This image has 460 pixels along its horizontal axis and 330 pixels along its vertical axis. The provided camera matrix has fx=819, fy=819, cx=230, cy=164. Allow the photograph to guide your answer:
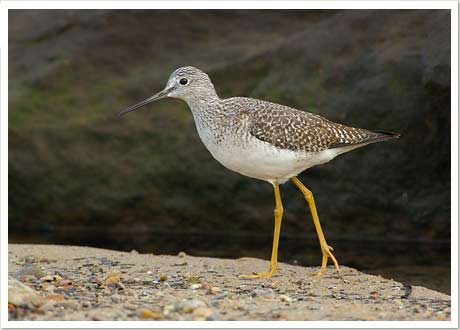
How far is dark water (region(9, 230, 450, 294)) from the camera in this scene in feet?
31.9

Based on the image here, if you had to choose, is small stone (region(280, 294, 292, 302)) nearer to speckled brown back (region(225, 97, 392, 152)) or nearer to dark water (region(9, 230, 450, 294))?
speckled brown back (region(225, 97, 392, 152))

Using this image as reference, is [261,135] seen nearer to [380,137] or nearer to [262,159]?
[262,159]

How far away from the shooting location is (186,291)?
23.1ft

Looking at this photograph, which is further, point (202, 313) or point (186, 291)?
point (186, 291)

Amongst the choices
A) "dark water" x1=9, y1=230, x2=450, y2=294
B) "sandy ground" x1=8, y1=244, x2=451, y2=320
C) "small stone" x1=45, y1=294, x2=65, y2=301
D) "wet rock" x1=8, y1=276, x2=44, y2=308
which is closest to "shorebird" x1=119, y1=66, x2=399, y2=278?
"sandy ground" x1=8, y1=244, x2=451, y2=320

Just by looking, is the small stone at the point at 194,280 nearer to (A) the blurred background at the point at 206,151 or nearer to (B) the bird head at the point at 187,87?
(B) the bird head at the point at 187,87

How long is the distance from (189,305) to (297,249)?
197 inches

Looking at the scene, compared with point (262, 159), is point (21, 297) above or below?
below

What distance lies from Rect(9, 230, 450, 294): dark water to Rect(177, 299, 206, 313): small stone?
3.73 meters

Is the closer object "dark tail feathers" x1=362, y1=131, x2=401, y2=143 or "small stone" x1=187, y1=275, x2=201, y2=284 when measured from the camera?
"small stone" x1=187, y1=275, x2=201, y2=284

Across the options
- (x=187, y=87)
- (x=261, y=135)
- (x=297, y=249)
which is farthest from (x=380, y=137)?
(x=297, y=249)

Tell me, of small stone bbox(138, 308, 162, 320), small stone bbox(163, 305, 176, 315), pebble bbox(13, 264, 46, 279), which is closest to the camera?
small stone bbox(138, 308, 162, 320)

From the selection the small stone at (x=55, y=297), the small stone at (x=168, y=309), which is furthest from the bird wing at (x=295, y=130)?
the small stone at (x=55, y=297)

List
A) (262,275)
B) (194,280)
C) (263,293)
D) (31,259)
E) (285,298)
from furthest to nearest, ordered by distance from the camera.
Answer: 1. (31,259)
2. (262,275)
3. (194,280)
4. (263,293)
5. (285,298)
